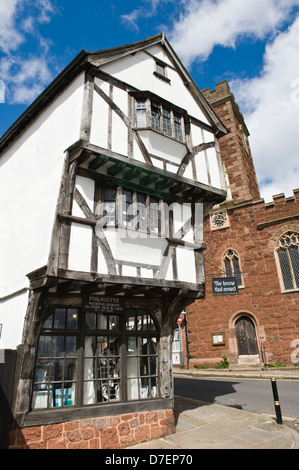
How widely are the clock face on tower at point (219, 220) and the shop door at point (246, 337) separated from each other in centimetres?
573

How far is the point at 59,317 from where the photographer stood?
712 cm

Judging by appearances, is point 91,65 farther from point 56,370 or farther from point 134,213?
point 56,370

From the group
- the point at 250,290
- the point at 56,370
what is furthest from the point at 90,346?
the point at 250,290

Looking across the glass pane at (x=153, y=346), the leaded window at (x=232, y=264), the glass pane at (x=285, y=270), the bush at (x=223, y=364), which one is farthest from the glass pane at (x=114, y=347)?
the glass pane at (x=285, y=270)

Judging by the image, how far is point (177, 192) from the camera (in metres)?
9.16

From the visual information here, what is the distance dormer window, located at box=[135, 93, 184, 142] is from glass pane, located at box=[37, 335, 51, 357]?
18.6ft

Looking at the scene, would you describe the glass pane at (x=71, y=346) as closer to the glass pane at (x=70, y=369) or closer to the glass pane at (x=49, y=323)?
the glass pane at (x=70, y=369)

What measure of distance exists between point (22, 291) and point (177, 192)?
4690 millimetres

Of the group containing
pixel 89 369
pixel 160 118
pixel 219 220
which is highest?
pixel 219 220

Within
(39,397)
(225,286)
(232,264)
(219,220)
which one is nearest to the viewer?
(39,397)

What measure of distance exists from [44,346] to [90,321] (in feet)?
3.65

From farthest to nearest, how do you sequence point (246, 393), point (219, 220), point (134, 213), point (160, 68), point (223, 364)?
point (219, 220), point (223, 364), point (246, 393), point (160, 68), point (134, 213)

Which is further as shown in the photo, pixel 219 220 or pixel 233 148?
pixel 233 148

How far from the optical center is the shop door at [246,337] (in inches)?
718
